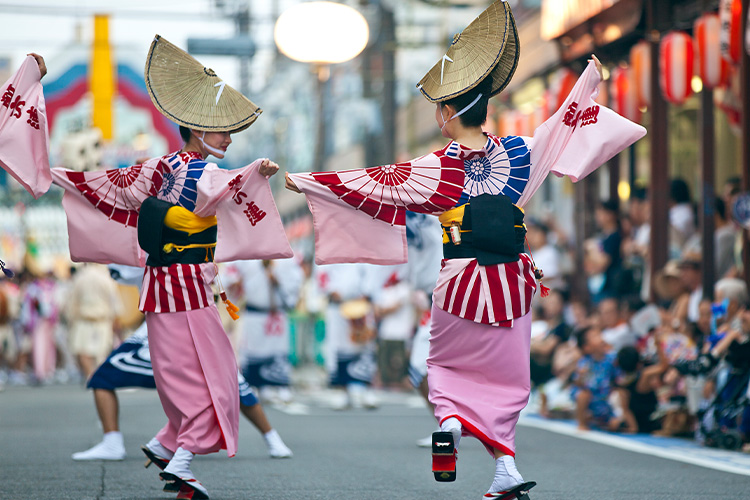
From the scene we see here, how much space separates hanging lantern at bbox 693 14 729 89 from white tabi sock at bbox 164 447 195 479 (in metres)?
7.00

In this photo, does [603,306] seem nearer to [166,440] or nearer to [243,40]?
[166,440]

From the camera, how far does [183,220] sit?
5.66m

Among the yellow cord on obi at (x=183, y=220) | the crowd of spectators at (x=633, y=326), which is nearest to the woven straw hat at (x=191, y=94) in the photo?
the yellow cord on obi at (x=183, y=220)

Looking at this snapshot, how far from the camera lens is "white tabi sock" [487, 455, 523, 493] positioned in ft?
16.0

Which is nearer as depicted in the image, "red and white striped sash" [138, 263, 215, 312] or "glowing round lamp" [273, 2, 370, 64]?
"red and white striped sash" [138, 263, 215, 312]

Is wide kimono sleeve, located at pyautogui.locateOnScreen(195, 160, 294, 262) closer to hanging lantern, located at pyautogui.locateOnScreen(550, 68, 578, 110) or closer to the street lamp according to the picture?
the street lamp

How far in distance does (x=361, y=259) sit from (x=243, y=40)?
472 inches

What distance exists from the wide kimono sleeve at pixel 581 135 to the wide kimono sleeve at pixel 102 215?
2106 millimetres

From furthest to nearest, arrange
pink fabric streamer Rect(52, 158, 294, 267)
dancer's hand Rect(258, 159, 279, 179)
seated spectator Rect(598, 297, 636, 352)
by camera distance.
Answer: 1. seated spectator Rect(598, 297, 636, 352)
2. pink fabric streamer Rect(52, 158, 294, 267)
3. dancer's hand Rect(258, 159, 279, 179)

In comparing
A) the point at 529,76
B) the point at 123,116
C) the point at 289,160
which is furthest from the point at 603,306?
the point at 289,160

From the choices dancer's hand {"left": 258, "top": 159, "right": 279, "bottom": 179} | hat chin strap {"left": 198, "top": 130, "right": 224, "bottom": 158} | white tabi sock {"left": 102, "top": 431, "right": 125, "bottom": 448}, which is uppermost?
hat chin strap {"left": 198, "top": 130, "right": 224, "bottom": 158}

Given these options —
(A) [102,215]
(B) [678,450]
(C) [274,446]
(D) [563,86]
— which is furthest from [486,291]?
(D) [563,86]

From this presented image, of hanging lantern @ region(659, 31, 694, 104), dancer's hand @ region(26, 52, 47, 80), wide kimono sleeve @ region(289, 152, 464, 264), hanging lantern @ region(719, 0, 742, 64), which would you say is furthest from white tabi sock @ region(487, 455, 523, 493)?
hanging lantern @ region(659, 31, 694, 104)

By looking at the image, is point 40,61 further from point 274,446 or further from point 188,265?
point 274,446
